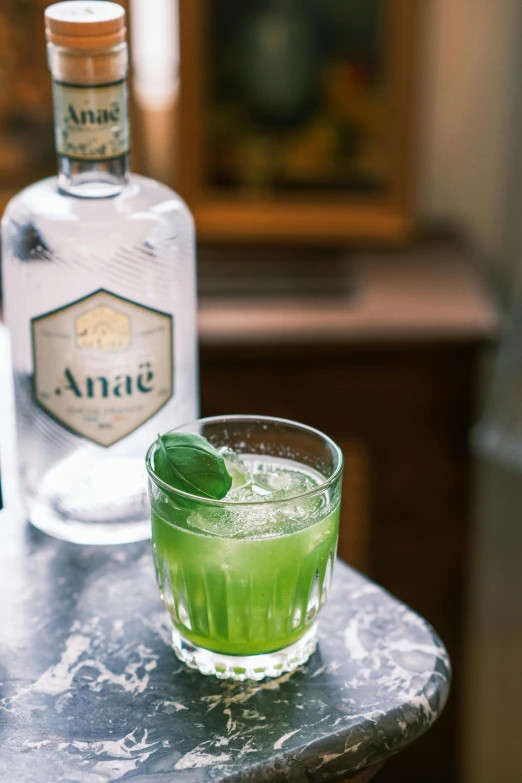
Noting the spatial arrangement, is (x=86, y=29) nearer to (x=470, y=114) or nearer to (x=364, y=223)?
(x=364, y=223)

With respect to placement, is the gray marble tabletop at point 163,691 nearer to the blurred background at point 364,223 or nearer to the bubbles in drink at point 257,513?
the bubbles in drink at point 257,513

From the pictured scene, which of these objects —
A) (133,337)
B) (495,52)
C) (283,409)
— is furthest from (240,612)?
(495,52)

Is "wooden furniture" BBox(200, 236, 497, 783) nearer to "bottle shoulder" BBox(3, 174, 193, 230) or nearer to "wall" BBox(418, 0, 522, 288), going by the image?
"wall" BBox(418, 0, 522, 288)

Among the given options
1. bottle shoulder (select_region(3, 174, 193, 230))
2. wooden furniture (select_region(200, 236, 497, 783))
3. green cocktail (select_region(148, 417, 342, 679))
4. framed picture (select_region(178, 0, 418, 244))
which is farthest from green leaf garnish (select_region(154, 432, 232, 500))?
framed picture (select_region(178, 0, 418, 244))

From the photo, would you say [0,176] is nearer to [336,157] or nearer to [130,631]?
[336,157]

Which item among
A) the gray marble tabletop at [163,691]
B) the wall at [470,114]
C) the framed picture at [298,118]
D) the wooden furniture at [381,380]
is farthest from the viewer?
the wall at [470,114]

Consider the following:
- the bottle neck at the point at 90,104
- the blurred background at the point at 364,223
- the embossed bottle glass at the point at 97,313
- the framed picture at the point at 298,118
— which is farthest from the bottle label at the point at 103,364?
the framed picture at the point at 298,118
